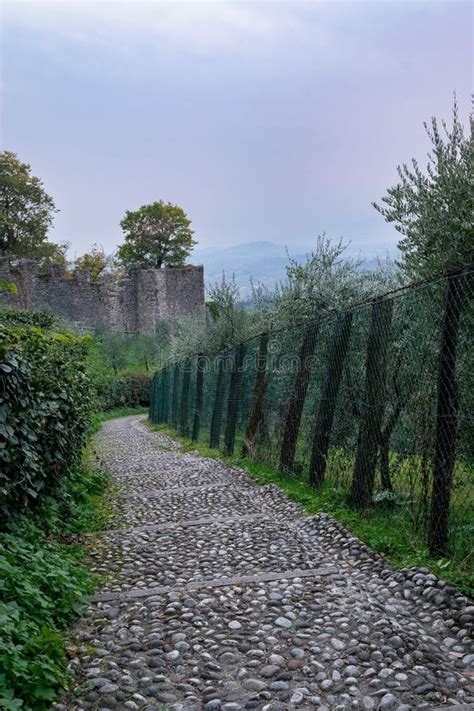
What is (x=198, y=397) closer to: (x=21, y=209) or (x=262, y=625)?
(x=262, y=625)

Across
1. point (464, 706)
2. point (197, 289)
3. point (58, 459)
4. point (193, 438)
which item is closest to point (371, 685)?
point (464, 706)

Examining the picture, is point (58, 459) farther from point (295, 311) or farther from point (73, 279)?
point (73, 279)

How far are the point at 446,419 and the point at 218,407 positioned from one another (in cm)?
759

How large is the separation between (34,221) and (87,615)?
42.3m

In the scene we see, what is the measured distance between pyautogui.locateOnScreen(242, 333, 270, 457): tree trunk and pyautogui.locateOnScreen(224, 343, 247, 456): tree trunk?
83 cm

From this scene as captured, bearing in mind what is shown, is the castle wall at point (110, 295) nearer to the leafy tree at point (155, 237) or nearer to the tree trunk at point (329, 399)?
the leafy tree at point (155, 237)

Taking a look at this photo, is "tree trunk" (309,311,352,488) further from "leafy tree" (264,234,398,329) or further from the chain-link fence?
"leafy tree" (264,234,398,329)

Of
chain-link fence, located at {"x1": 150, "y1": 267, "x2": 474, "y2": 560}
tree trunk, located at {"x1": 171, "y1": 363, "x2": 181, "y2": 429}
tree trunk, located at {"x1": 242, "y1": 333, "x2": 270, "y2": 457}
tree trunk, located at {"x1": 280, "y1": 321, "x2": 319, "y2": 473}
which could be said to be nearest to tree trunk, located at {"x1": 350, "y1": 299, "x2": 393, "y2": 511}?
chain-link fence, located at {"x1": 150, "y1": 267, "x2": 474, "y2": 560}

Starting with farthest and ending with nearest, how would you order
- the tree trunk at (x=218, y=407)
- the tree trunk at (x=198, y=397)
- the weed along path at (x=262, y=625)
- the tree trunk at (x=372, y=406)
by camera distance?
the tree trunk at (x=198, y=397)
the tree trunk at (x=218, y=407)
the tree trunk at (x=372, y=406)
the weed along path at (x=262, y=625)

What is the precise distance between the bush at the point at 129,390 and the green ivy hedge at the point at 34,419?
69.2 feet

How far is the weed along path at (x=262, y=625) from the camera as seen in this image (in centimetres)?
266

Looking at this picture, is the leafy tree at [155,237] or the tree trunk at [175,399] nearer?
the tree trunk at [175,399]

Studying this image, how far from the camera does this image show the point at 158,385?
22.6m

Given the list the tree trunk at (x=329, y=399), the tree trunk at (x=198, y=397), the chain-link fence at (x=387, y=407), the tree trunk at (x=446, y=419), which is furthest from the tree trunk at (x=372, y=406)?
the tree trunk at (x=198, y=397)
